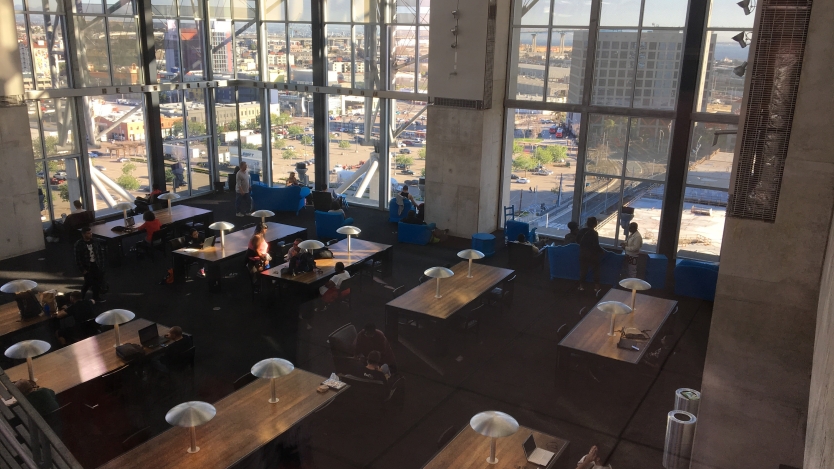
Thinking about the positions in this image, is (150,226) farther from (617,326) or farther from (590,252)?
(617,326)

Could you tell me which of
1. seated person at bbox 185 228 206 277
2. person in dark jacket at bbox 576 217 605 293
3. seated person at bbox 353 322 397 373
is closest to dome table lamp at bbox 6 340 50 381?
seated person at bbox 353 322 397 373

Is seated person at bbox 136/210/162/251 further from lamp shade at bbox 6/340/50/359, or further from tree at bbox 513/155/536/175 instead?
tree at bbox 513/155/536/175

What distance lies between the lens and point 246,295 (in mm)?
13648

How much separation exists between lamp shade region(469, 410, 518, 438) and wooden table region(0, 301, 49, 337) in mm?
7278

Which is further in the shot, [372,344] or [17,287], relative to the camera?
[17,287]

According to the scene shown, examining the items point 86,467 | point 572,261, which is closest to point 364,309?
point 572,261

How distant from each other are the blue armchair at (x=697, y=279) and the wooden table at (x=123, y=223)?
11002mm

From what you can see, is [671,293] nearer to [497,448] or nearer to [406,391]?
[406,391]

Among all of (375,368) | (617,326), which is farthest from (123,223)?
(617,326)

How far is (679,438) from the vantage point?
820 cm

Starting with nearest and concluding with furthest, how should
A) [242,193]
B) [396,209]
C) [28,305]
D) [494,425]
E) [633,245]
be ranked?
[494,425], [28,305], [633,245], [396,209], [242,193]

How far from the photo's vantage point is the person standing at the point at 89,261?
12547 millimetres

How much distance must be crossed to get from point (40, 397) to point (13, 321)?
3101 mm

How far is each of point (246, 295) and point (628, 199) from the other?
9263 mm
